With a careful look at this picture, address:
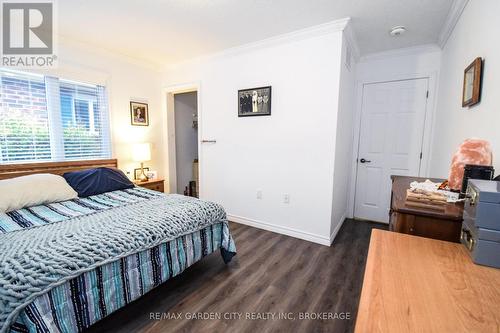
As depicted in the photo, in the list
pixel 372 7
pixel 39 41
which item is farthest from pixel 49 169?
pixel 372 7

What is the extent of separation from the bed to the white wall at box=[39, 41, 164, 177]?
151 centimetres

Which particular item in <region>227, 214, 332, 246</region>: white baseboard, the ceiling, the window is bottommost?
<region>227, 214, 332, 246</region>: white baseboard

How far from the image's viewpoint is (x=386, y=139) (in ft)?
10.7

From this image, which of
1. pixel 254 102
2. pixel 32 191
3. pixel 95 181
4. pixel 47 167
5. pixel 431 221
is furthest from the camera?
pixel 254 102

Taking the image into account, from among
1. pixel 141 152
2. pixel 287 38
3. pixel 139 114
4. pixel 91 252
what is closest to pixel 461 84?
pixel 287 38

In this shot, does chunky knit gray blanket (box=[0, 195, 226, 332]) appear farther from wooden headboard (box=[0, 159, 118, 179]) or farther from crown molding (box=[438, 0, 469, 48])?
crown molding (box=[438, 0, 469, 48])

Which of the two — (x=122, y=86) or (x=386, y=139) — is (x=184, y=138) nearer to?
(x=122, y=86)

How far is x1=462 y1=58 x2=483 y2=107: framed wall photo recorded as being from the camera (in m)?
1.52

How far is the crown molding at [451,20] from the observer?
1957 mm

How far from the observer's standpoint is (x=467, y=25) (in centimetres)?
186

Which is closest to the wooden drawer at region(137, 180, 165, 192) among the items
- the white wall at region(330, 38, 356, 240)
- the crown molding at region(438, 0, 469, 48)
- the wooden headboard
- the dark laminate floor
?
the wooden headboard

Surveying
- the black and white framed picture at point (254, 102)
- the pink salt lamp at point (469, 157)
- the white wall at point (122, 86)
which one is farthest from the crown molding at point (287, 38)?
the pink salt lamp at point (469, 157)

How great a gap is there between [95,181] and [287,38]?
2.81 m

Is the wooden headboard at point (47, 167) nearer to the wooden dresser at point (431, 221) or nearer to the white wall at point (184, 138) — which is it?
the white wall at point (184, 138)
